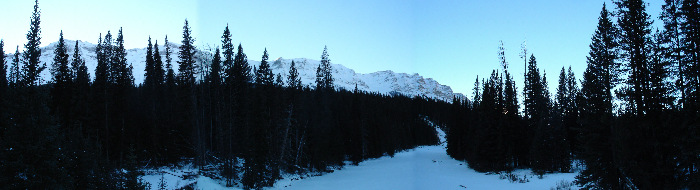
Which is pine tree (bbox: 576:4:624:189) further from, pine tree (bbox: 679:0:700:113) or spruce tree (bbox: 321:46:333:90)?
spruce tree (bbox: 321:46:333:90)

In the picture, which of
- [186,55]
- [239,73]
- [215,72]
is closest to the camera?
[215,72]

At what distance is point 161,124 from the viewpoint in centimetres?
3772

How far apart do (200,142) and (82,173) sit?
607 inches

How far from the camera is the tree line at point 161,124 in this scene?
1617cm

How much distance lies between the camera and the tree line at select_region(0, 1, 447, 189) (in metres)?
16.2

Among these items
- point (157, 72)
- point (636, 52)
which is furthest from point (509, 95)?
point (157, 72)

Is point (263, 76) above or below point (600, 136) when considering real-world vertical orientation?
above

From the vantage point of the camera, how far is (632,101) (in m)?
20.0

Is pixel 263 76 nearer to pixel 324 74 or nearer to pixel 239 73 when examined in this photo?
pixel 239 73

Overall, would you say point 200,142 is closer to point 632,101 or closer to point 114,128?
point 114,128

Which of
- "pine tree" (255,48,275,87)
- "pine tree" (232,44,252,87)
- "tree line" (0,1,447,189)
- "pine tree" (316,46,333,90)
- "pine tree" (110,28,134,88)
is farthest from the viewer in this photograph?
"pine tree" (316,46,333,90)

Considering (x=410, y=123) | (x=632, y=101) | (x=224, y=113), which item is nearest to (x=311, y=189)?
(x=224, y=113)

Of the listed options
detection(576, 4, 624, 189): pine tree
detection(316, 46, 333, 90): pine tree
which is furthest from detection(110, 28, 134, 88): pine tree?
detection(576, 4, 624, 189): pine tree

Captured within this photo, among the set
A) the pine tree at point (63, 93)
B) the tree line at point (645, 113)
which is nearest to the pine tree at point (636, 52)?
the tree line at point (645, 113)
